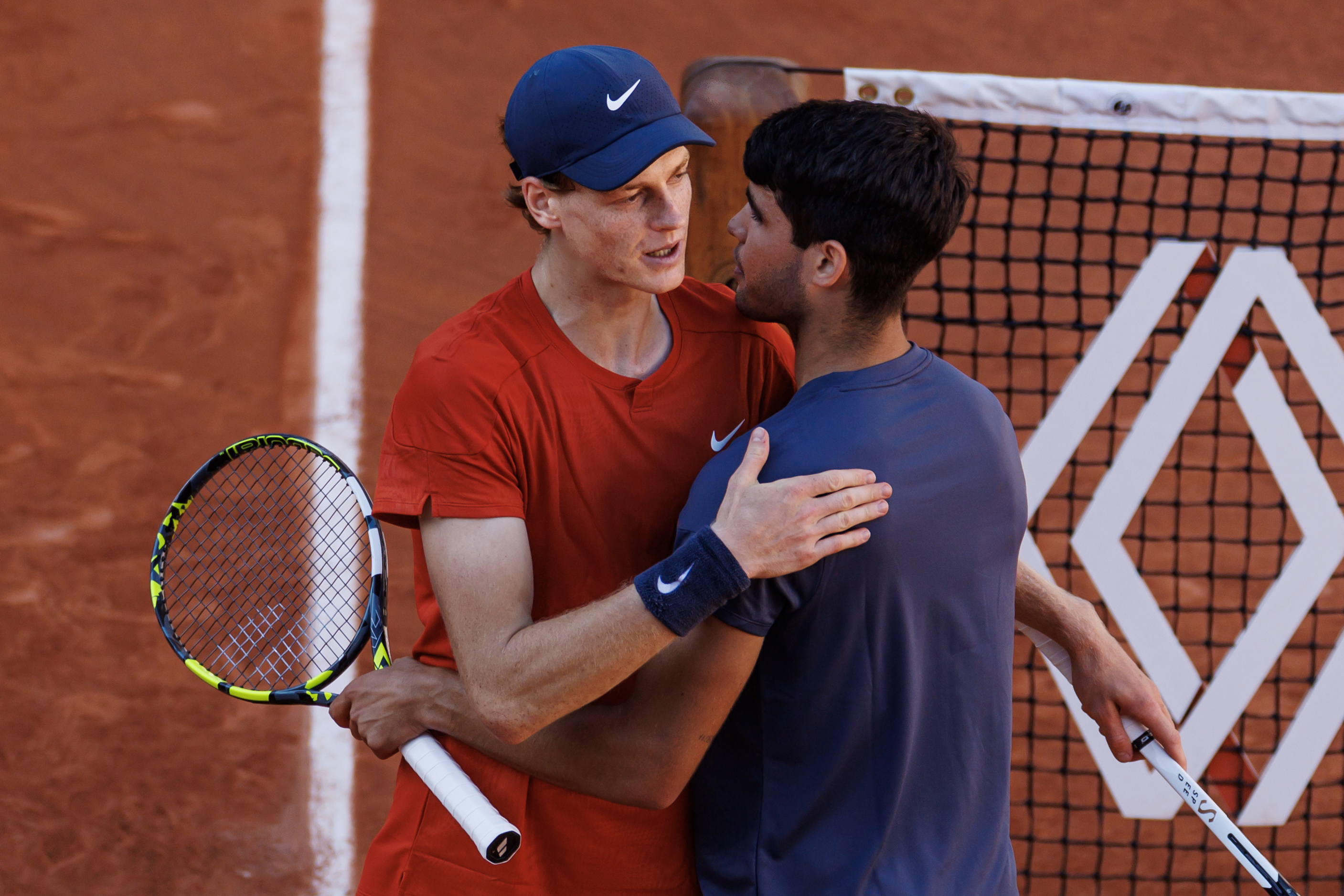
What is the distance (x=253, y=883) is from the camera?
4.41 meters

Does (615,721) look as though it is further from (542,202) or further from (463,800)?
(542,202)

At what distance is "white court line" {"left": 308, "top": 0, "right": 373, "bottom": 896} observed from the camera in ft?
15.1

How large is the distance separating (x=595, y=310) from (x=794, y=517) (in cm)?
63

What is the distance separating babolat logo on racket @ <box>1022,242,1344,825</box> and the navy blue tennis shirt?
5.10 ft

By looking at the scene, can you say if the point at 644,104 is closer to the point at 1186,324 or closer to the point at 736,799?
the point at 736,799

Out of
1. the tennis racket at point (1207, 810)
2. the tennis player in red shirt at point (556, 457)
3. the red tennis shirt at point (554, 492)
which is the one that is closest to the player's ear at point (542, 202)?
the tennis player in red shirt at point (556, 457)

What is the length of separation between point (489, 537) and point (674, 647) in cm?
35

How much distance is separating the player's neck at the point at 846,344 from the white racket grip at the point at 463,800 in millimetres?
869

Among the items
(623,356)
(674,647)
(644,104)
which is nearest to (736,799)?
(674,647)

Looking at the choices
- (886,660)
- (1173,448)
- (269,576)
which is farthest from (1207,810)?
(1173,448)

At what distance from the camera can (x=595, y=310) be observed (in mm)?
2160

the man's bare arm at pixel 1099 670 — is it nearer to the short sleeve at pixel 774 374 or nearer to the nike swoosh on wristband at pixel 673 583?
the short sleeve at pixel 774 374

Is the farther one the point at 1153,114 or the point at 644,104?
the point at 1153,114

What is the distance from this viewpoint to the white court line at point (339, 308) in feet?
15.1
